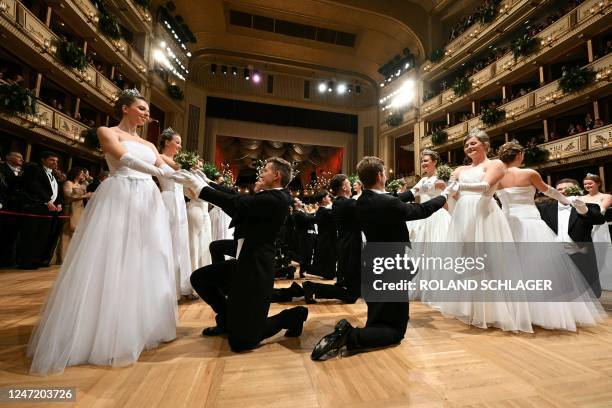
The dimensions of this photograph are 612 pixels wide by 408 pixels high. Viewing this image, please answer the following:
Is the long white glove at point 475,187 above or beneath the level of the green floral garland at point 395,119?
beneath

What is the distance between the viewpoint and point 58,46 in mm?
8164

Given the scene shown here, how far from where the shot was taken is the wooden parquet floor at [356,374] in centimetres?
143

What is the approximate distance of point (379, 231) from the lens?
7.20ft

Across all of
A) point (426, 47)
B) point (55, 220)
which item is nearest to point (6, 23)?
point (55, 220)

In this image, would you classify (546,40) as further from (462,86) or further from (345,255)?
(345,255)

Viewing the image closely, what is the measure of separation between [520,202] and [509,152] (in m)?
0.48

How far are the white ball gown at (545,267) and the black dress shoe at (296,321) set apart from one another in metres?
1.93

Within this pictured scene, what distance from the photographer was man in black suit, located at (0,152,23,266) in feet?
16.6

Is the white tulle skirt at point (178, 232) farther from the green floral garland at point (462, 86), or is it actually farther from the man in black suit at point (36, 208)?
the green floral garland at point (462, 86)

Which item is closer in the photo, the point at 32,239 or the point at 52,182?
the point at 32,239

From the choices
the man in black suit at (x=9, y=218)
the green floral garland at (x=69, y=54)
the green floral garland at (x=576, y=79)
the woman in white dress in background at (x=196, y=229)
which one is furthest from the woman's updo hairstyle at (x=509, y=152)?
the green floral garland at (x=69, y=54)

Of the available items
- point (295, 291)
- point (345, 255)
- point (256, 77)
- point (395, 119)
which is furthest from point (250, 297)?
point (256, 77)

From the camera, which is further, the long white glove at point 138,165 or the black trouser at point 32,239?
the black trouser at point 32,239

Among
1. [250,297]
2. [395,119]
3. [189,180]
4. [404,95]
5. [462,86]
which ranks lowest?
[250,297]
